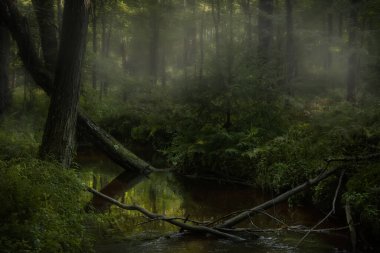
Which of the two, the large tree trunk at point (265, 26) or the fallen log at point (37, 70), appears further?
the large tree trunk at point (265, 26)

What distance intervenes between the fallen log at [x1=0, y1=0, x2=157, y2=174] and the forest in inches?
1.6

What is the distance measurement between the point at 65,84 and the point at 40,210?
411 centimetres

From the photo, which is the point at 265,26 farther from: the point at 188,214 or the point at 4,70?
the point at 188,214

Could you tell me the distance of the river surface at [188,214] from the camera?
6.78 metres

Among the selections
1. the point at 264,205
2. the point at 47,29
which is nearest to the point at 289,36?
the point at 47,29

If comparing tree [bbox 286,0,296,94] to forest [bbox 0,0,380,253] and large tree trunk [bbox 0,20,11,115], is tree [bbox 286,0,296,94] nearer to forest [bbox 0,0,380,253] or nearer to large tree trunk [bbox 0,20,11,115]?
forest [bbox 0,0,380,253]

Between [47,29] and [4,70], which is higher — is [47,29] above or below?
above

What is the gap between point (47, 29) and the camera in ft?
49.3

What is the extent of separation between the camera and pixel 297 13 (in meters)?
37.6

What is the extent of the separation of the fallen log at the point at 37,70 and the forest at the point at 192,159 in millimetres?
40

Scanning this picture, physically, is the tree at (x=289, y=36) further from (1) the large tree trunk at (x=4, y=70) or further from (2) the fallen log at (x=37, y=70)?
(1) the large tree trunk at (x=4, y=70)

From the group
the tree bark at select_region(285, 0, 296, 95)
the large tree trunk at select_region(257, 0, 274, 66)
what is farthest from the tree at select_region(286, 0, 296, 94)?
the large tree trunk at select_region(257, 0, 274, 66)

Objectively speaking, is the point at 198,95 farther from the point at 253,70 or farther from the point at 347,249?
the point at 347,249

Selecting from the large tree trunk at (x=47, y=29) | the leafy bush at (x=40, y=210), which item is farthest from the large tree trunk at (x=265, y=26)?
the leafy bush at (x=40, y=210)
